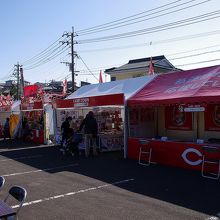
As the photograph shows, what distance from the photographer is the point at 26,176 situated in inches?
373

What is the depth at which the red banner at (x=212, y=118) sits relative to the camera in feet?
38.1

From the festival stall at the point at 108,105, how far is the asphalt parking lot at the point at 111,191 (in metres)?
2.67

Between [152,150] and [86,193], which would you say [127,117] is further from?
[86,193]

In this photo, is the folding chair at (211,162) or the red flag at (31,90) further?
the red flag at (31,90)

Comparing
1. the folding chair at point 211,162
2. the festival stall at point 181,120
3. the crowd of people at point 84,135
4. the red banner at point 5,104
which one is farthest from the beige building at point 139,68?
the folding chair at point 211,162

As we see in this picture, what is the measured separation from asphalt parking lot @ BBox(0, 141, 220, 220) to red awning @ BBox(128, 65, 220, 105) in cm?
214

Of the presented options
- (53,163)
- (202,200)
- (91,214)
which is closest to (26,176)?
(53,163)

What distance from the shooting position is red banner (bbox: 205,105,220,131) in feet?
38.1

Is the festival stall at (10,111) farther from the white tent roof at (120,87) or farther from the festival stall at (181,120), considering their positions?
the festival stall at (181,120)

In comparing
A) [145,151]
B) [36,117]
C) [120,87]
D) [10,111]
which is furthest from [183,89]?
[10,111]

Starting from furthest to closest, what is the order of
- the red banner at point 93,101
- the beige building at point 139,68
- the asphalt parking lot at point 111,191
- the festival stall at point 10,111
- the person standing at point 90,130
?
the beige building at point 139,68
the festival stall at point 10,111
the person standing at point 90,130
the red banner at point 93,101
the asphalt parking lot at point 111,191

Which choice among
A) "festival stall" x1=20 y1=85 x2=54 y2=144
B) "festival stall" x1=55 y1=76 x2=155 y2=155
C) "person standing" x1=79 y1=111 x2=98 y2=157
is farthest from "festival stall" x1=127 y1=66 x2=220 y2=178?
"festival stall" x1=20 y1=85 x2=54 y2=144

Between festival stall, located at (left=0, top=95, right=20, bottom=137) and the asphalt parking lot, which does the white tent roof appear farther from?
festival stall, located at (left=0, top=95, right=20, bottom=137)

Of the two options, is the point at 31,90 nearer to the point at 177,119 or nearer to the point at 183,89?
the point at 177,119
